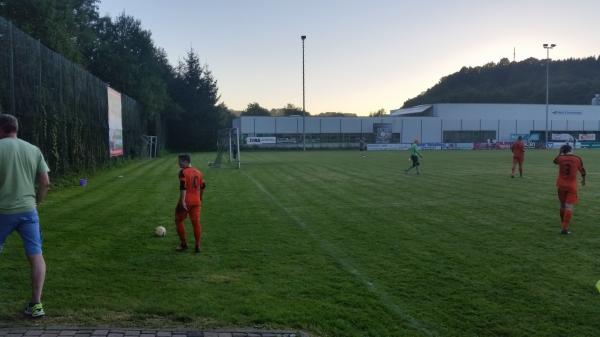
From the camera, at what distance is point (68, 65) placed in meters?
21.2

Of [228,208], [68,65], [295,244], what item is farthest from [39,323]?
[68,65]

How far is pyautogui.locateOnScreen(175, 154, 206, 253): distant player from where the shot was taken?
7566 millimetres

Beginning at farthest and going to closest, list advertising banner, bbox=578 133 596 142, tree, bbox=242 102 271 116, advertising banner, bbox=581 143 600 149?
tree, bbox=242 102 271 116 < advertising banner, bbox=578 133 596 142 < advertising banner, bbox=581 143 600 149

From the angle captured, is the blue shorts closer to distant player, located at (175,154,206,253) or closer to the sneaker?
the sneaker

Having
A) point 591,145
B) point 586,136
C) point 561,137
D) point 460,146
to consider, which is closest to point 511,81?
point 586,136

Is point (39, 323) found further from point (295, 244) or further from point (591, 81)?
point (591, 81)

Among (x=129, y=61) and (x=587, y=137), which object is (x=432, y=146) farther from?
(x=129, y=61)

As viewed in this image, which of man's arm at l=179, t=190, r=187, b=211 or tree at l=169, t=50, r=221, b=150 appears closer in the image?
man's arm at l=179, t=190, r=187, b=211

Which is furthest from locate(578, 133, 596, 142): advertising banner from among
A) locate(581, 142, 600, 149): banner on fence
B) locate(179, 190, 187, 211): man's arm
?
locate(179, 190, 187, 211): man's arm

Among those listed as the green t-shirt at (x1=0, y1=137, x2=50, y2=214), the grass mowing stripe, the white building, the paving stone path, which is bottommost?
the grass mowing stripe

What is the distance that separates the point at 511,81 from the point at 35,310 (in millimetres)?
155316

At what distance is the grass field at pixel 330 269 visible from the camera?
4.82 metres

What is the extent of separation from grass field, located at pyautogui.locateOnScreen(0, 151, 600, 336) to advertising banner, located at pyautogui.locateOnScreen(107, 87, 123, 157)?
16151 mm

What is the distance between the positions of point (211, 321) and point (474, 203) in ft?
31.9
